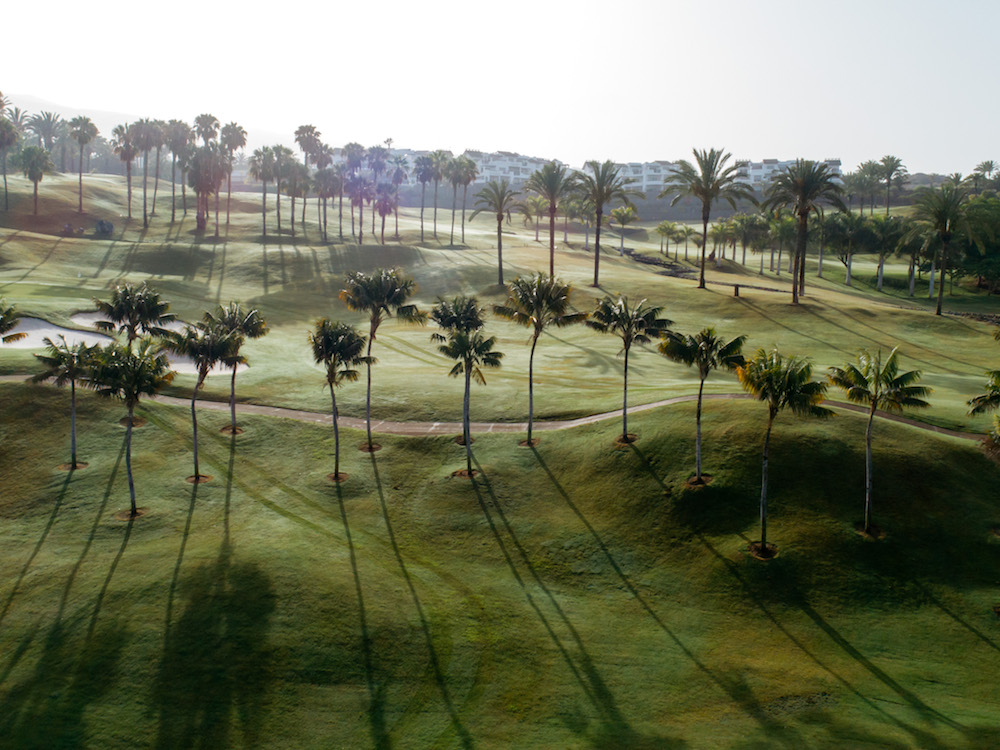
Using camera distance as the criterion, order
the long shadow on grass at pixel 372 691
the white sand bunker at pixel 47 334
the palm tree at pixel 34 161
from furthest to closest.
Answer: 1. the palm tree at pixel 34 161
2. the white sand bunker at pixel 47 334
3. the long shadow on grass at pixel 372 691

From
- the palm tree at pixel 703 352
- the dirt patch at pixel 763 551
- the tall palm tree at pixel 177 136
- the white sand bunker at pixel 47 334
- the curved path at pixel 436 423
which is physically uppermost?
the tall palm tree at pixel 177 136

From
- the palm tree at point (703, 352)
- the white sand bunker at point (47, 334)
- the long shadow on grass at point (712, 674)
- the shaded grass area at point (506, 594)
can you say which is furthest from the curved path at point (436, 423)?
the white sand bunker at point (47, 334)

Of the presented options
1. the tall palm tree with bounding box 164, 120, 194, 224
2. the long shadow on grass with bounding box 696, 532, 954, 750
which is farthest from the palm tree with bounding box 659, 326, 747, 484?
the tall palm tree with bounding box 164, 120, 194, 224

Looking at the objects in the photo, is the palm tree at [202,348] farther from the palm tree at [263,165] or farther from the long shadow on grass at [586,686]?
the palm tree at [263,165]

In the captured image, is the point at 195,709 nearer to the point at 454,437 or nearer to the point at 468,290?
the point at 454,437

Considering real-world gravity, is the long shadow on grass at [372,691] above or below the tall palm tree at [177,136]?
below

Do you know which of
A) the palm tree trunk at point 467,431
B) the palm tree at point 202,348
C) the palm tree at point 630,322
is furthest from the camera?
the palm tree at point 630,322

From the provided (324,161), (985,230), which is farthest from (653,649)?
(324,161)
